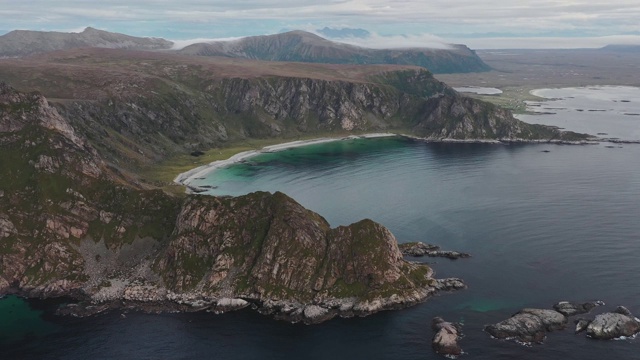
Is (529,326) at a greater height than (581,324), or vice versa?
(581,324)

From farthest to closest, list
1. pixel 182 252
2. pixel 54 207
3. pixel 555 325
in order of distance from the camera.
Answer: pixel 54 207, pixel 182 252, pixel 555 325

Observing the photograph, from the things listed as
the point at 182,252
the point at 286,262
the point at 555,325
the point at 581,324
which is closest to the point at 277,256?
the point at 286,262

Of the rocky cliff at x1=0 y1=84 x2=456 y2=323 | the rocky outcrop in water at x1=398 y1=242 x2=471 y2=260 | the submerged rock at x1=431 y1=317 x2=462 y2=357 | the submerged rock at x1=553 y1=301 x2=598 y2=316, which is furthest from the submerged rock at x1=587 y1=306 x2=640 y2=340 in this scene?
the rocky outcrop in water at x1=398 y1=242 x2=471 y2=260

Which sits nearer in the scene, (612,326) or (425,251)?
(612,326)

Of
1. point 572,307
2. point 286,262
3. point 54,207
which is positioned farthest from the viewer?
point 54,207

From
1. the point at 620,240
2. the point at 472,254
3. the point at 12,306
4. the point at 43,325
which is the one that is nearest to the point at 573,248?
the point at 620,240

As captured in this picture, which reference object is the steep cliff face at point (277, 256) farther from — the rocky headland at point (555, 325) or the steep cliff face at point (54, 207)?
the rocky headland at point (555, 325)

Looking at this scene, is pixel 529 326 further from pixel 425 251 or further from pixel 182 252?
pixel 182 252
